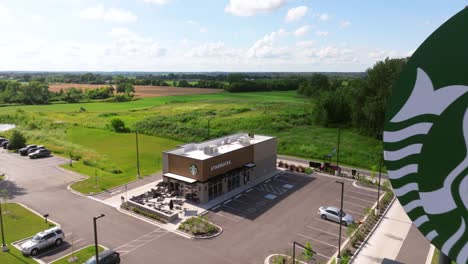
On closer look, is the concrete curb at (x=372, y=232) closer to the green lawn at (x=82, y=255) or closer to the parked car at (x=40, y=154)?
the green lawn at (x=82, y=255)

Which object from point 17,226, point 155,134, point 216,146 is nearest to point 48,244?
point 17,226

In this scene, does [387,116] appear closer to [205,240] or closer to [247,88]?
[205,240]

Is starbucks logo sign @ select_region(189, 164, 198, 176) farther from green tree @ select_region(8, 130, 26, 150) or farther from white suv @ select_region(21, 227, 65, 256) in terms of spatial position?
green tree @ select_region(8, 130, 26, 150)

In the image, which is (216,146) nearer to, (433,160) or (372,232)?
(372,232)

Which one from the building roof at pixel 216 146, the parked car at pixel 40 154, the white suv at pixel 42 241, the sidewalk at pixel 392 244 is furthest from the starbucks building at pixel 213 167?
the parked car at pixel 40 154

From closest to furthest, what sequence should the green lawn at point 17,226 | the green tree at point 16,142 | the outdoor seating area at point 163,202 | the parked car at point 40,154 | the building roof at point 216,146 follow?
the green lawn at point 17,226, the outdoor seating area at point 163,202, the building roof at point 216,146, the parked car at point 40,154, the green tree at point 16,142

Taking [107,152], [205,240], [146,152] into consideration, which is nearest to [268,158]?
[205,240]

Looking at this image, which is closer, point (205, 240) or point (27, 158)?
point (205, 240)
